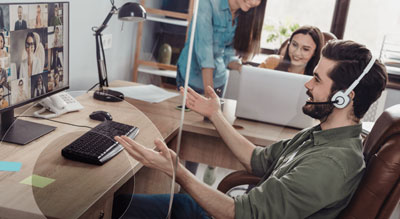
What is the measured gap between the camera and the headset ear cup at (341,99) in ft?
3.87

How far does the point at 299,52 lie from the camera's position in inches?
63.6

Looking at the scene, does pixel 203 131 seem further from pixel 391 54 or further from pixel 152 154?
Answer: pixel 391 54

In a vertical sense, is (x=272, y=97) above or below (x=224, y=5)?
below

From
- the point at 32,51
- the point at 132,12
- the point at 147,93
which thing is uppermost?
the point at 132,12

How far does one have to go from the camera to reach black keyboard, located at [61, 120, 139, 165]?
89 cm

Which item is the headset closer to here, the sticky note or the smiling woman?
the smiling woman

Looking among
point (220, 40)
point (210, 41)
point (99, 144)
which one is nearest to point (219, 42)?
point (220, 40)

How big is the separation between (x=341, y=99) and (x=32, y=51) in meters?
0.81

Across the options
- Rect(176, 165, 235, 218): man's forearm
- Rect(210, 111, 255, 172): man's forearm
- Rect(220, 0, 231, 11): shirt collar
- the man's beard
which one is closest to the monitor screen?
Rect(176, 165, 235, 218): man's forearm

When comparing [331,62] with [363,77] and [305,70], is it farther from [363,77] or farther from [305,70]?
[305,70]

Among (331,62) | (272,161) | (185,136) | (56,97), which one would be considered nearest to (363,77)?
(331,62)

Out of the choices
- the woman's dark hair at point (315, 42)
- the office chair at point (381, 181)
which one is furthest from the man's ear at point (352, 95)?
the woman's dark hair at point (315, 42)

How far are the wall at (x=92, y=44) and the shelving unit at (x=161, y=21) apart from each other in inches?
0.7

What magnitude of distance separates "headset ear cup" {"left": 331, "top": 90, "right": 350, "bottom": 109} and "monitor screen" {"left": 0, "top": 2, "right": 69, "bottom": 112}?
73 centimetres
